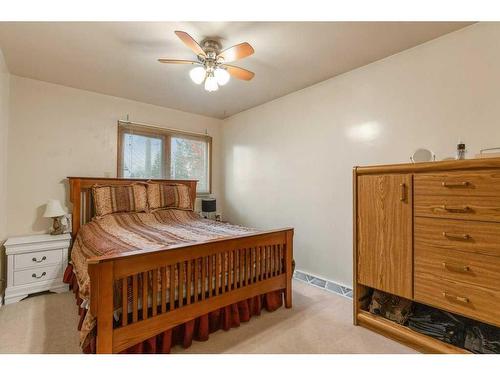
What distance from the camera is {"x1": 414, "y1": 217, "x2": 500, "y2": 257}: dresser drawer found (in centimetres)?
135

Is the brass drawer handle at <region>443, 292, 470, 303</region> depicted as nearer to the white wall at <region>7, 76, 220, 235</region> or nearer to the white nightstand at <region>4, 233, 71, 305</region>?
the white nightstand at <region>4, 233, 71, 305</region>

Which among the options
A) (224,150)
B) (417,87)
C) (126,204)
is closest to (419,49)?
(417,87)

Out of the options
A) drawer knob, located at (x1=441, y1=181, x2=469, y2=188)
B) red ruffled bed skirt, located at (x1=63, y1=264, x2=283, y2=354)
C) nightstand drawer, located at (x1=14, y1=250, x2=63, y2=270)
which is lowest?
red ruffled bed skirt, located at (x1=63, y1=264, x2=283, y2=354)

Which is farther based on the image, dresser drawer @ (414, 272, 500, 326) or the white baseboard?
the white baseboard

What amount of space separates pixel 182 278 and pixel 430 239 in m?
1.65

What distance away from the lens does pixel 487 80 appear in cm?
178

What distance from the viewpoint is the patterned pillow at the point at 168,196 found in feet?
10.7

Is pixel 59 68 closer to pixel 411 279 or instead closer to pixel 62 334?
pixel 62 334

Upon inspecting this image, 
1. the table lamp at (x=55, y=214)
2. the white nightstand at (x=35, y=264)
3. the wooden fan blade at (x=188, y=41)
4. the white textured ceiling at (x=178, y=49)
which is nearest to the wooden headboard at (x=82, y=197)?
the table lamp at (x=55, y=214)

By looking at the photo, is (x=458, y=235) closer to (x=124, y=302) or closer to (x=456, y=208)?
(x=456, y=208)

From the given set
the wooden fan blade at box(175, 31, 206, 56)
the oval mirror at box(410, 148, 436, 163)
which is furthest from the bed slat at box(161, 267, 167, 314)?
the oval mirror at box(410, 148, 436, 163)

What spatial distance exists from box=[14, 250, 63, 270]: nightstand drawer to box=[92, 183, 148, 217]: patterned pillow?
1.81 feet

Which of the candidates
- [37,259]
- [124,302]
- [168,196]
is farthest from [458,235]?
[37,259]
